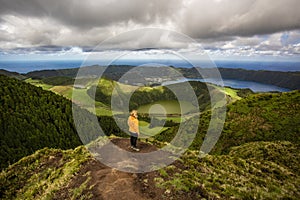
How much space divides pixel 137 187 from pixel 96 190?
111 inches

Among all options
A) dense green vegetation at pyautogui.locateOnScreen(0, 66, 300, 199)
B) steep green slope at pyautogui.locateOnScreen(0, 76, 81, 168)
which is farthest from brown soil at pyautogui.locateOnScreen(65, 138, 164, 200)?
steep green slope at pyautogui.locateOnScreen(0, 76, 81, 168)

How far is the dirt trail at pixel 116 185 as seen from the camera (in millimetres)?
14438

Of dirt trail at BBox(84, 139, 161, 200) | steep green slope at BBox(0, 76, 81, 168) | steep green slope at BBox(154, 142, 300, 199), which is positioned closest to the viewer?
dirt trail at BBox(84, 139, 161, 200)

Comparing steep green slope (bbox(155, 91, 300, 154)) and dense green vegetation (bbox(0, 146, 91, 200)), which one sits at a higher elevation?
dense green vegetation (bbox(0, 146, 91, 200))

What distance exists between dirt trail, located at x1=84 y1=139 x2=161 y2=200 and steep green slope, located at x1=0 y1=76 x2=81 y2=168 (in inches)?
1947

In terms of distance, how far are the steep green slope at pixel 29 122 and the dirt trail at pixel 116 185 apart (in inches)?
1947

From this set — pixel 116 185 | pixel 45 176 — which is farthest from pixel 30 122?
pixel 116 185

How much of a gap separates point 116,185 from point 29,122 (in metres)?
73.6

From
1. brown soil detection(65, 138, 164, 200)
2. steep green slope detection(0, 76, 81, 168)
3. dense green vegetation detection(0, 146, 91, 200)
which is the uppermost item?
brown soil detection(65, 138, 164, 200)

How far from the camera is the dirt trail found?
1444 cm

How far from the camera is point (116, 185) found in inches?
613

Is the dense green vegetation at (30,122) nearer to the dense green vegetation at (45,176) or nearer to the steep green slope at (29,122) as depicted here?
the steep green slope at (29,122)

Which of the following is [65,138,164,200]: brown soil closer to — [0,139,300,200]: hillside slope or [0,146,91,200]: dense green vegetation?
[0,139,300,200]: hillside slope

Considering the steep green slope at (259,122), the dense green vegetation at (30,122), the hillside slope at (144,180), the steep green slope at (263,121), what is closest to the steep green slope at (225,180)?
the hillside slope at (144,180)
